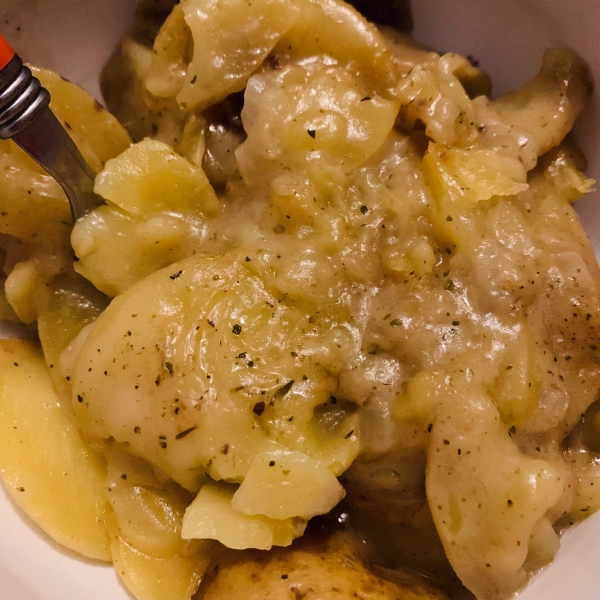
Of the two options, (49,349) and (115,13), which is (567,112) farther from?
(49,349)

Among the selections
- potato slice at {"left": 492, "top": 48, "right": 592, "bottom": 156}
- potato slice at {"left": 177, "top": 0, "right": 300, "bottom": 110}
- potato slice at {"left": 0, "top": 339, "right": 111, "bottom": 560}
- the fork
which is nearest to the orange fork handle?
the fork

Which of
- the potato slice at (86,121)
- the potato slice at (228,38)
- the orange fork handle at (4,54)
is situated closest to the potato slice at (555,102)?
the potato slice at (228,38)

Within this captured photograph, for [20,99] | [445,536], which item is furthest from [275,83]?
[445,536]

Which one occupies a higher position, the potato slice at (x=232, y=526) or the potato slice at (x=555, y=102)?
the potato slice at (x=555, y=102)

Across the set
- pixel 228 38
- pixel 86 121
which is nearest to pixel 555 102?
pixel 228 38

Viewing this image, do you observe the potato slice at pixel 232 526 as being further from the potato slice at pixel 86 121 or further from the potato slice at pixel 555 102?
the potato slice at pixel 555 102

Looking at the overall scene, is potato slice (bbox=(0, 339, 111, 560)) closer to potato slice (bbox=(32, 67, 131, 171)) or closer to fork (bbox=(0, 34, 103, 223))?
fork (bbox=(0, 34, 103, 223))

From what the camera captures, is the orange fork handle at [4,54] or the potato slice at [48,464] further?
the potato slice at [48,464]
